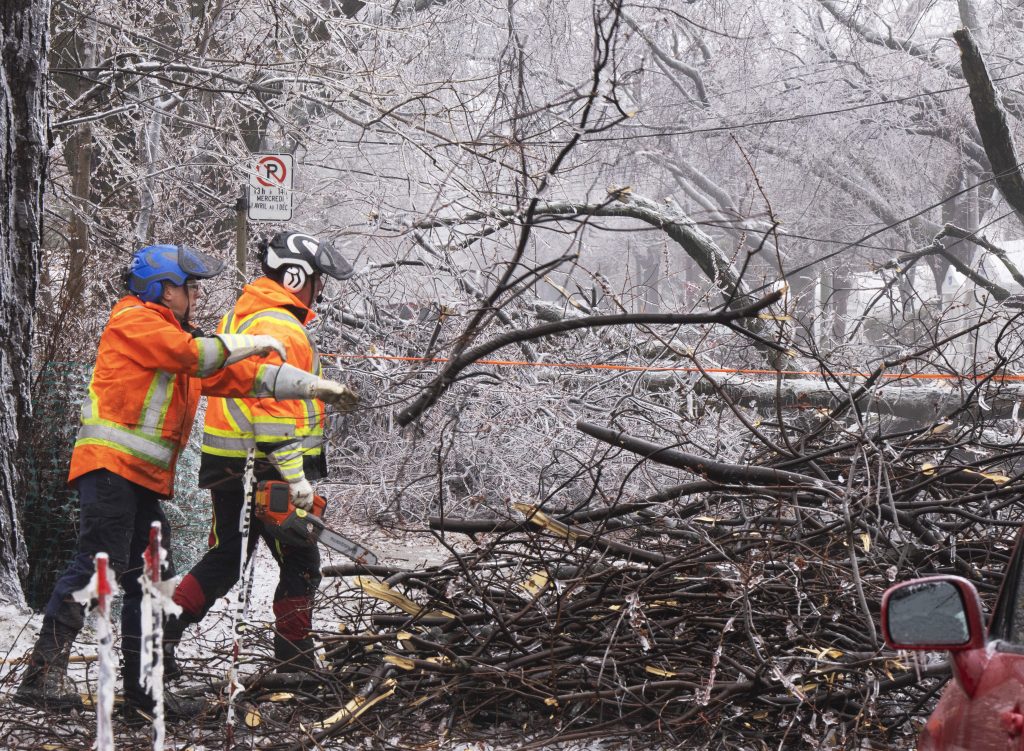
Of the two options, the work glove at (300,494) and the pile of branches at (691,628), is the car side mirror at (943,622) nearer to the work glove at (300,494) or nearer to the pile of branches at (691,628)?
the pile of branches at (691,628)

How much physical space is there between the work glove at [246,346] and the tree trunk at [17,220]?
194 centimetres

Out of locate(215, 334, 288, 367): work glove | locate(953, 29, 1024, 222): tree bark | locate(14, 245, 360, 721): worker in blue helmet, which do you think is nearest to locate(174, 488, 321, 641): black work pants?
locate(14, 245, 360, 721): worker in blue helmet

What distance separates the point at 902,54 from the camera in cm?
2006

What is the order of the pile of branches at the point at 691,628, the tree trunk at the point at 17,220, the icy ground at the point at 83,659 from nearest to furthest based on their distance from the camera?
1. the pile of branches at the point at 691,628
2. the icy ground at the point at 83,659
3. the tree trunk at the point at 17,220

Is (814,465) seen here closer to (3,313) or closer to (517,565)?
(517,565)

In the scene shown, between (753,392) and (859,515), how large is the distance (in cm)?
545

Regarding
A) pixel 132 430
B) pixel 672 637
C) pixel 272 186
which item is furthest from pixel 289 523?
pixel 272 186

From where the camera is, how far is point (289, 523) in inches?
176

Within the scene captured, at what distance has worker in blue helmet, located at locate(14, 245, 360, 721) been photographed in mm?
4137

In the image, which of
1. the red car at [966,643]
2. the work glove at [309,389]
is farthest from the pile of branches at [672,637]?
the red car at [966,643]

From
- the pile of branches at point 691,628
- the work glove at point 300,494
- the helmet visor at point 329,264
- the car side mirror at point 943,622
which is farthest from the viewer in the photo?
the helmet visor at point 329,264

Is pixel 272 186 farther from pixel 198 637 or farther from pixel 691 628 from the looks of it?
pixel 691 628

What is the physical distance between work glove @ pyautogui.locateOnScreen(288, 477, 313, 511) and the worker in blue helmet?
390 millimetres

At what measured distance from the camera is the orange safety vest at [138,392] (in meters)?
4.13
